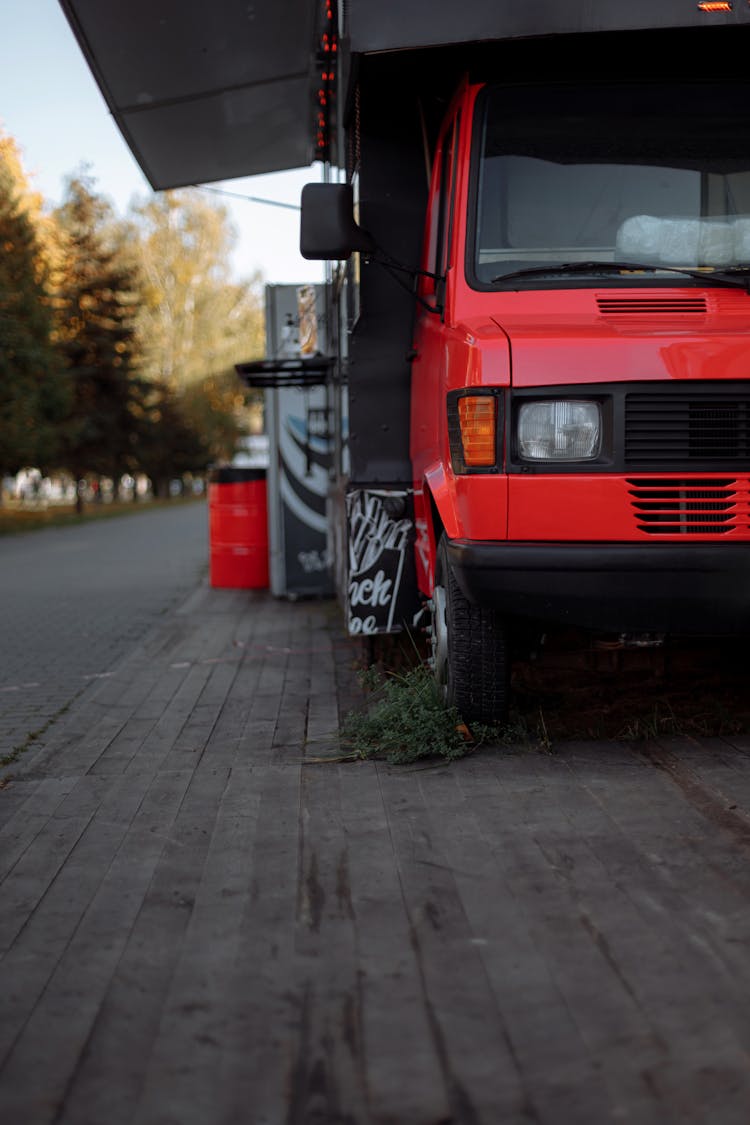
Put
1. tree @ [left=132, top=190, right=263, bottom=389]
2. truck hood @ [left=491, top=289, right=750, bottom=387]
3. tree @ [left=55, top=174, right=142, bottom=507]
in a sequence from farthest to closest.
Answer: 1. tree @ [left=132, top=190, right=263, bottom=389]
2. tree @ [left=55, top=174, right=142, bottom=507]
3. truck hood @ [left=491, top=289, right=750, bottom=387]

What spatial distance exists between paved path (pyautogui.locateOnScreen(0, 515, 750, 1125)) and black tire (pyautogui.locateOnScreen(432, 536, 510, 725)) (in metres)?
0.22

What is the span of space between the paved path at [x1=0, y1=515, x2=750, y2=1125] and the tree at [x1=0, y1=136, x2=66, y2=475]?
81.9 feet

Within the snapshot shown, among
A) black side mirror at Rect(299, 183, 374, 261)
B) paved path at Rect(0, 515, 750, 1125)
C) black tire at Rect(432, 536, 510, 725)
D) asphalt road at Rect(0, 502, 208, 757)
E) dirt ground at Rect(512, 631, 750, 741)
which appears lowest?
asphalt road at Rect(0, 502, 208, 757)

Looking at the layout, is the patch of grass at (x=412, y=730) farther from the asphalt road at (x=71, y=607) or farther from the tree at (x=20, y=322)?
the tree at (x=20, y=322)

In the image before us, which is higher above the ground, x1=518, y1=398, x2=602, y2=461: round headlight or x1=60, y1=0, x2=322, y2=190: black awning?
x1=60, y1=0, x2=322, y2=190: black awning

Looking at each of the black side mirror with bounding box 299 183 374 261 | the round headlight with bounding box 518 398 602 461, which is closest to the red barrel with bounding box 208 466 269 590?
the black side mirror with bounding box 299 183 374 261

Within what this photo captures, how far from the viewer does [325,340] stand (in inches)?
391

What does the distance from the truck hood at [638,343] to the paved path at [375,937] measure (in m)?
1.53

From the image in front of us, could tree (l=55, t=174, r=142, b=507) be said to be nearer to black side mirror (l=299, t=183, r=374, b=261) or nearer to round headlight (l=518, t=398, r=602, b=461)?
black side mirror (l=299, t=183, r=374, b=261)

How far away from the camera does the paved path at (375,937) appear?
8.33ft

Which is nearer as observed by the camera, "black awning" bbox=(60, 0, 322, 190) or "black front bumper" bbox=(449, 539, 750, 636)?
"black front bumper" bbox=(449, 539, 750, 636)

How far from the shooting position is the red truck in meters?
4.56

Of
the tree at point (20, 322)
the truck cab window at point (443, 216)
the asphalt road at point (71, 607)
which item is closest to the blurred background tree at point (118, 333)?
the tree at point (20, 322)

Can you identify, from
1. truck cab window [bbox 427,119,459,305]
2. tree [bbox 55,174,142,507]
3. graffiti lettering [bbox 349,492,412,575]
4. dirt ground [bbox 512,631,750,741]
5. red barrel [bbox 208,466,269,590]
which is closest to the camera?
truck cab window [bbox 427,119,459,305]
